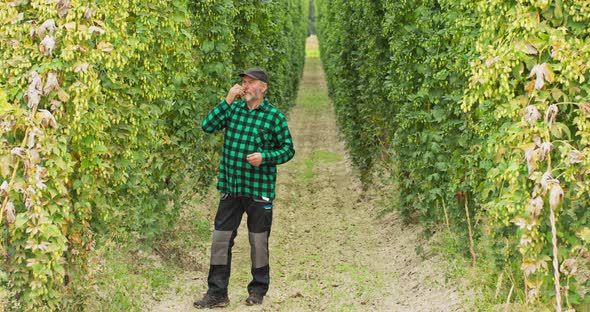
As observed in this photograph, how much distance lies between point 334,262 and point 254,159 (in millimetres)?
2559

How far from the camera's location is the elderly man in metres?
6.18

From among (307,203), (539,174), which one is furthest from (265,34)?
(539,174)

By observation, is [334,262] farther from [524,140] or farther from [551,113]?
[551,113]

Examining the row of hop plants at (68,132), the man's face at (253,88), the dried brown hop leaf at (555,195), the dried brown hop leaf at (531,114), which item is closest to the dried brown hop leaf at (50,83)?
the row of hop plants at (68,132)

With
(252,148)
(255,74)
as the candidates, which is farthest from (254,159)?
(255,74)

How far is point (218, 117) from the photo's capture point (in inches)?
250

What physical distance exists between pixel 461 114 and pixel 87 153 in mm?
3413

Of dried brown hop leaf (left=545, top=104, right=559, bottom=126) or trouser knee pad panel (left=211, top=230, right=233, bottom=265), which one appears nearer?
dried brown hop leaf (left=545, top=104, right=559, bottom=126)

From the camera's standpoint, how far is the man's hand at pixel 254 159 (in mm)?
5969

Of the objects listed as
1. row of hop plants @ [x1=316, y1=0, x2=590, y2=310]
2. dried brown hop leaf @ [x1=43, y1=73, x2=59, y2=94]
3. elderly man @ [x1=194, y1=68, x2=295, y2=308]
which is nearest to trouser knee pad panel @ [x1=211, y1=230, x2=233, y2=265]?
elderly man @ [x1=194, y1=68, x2=295, y2=308]

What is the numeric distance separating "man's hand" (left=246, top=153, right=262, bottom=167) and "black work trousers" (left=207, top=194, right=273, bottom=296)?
1.14 feet

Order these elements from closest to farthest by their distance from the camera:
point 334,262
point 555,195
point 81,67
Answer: point 555,195, point 81,67, point 334,262

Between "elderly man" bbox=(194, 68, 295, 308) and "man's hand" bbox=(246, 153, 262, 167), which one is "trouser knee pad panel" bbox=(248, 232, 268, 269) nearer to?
"elderly man" bbox=(194, 68, 295, 308)

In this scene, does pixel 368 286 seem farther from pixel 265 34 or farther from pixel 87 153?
pixel 265 34
